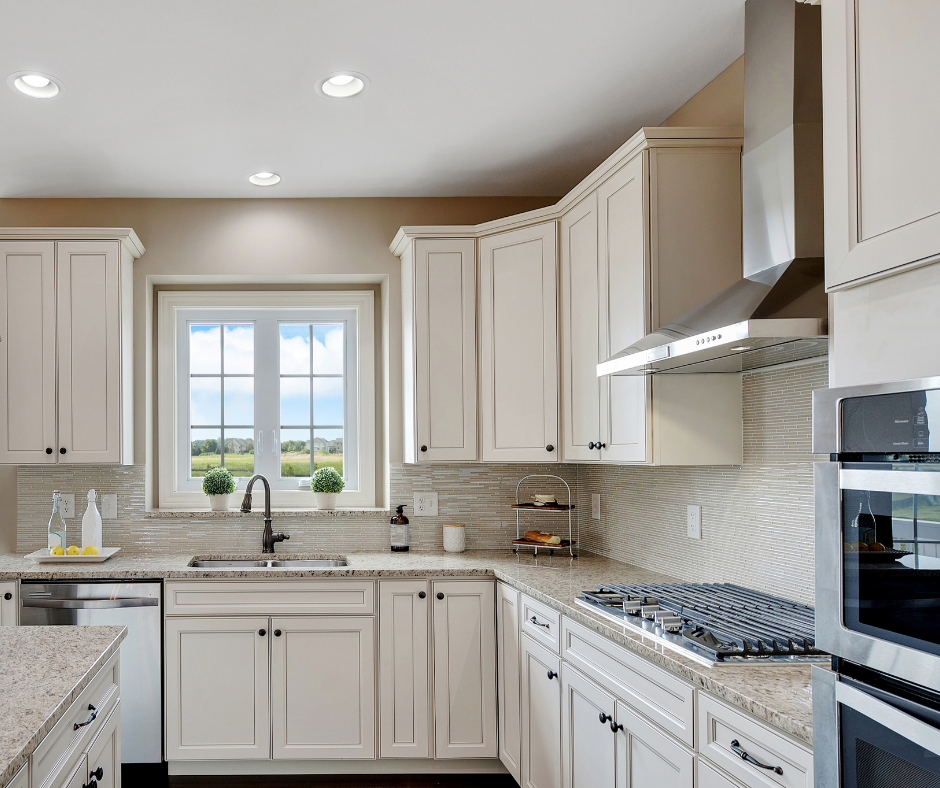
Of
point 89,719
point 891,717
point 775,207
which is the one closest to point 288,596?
point 89,719

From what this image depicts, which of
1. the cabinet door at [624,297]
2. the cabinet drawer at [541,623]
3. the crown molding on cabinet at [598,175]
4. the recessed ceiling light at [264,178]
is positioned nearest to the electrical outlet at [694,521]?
the cabinet door at [624,297]

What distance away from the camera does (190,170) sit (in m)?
3.31

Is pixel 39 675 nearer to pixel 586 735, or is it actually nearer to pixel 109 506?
pixel 586 735

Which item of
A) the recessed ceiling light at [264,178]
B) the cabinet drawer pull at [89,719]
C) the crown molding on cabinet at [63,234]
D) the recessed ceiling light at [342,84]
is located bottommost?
the cabinet drawer pull at [89,719]

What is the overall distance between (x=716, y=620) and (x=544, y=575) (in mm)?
1075

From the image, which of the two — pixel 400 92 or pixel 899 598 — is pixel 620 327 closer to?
pixel 400 92

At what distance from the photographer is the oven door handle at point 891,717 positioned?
899mm

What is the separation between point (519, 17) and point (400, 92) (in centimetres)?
60

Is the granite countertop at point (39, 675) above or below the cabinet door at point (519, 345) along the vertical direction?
below

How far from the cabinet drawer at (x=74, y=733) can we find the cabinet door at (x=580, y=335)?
69.1 inches

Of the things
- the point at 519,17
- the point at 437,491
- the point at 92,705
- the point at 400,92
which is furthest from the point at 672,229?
the point at 92,705

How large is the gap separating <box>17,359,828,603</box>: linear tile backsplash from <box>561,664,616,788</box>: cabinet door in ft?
2.00

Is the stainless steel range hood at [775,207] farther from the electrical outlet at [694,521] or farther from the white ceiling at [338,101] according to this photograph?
the electrical outlet at [694,521]

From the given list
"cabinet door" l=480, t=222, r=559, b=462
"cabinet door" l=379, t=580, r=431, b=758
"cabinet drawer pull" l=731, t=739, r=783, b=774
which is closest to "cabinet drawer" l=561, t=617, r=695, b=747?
"cabinet drawer pull" l=731, t=739, r=783, b=774
